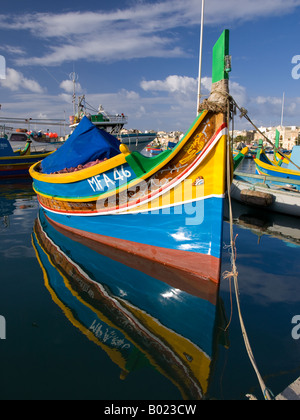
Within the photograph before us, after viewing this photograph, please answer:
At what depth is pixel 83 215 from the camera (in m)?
6.44

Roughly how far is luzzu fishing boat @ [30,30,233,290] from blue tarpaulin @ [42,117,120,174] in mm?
29

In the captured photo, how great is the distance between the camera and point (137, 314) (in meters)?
3.81

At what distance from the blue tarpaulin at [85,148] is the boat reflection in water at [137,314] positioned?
2.33m

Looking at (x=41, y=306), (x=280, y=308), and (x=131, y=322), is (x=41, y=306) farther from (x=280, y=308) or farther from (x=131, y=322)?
(x=280, y=308)

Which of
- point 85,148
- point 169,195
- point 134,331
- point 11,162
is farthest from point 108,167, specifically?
point 11,162

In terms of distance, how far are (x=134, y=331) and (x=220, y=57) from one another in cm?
412

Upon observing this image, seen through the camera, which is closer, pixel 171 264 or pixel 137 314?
pixel 137 314

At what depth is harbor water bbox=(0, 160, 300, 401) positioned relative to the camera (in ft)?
8.57

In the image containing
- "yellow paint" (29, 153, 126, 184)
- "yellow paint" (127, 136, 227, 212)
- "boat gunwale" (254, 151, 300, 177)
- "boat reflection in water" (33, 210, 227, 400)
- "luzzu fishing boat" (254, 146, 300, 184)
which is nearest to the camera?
"boat reflection in water" (33, 210, 227, 400)

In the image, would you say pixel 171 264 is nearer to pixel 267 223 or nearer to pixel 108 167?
Answer: pixel 108 167

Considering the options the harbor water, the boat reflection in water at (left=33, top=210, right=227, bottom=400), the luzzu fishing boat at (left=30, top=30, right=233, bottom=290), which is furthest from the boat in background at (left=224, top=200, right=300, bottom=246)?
the boat reflection in water at (left=33, top=210, right=227, bottom=400)

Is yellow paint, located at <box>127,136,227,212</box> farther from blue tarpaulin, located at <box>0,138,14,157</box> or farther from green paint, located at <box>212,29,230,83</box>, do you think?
blue tarpaulin, located at <box>0,138,14,157</box>

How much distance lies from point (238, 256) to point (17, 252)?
4.96m

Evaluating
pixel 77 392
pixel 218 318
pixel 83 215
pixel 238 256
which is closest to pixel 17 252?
pixel 83 215
